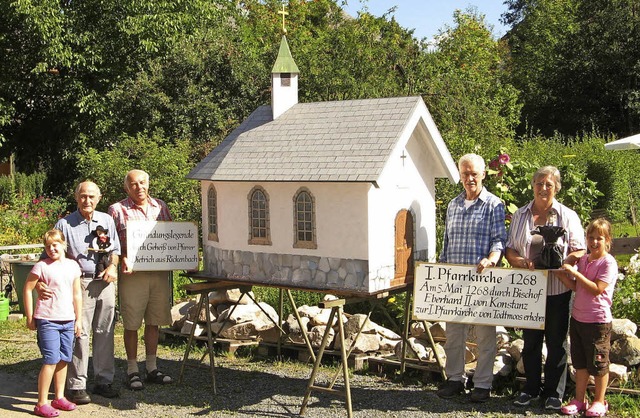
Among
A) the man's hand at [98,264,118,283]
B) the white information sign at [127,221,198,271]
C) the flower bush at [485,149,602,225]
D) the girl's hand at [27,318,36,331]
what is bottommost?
the girl's hand at [27,318,36,331]

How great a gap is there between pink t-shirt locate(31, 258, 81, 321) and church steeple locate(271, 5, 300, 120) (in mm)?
2949

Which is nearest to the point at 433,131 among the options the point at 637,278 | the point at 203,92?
the point at 637,278

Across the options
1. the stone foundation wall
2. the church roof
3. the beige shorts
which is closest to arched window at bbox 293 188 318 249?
the stone foundation wall

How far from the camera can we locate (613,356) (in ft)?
25.5

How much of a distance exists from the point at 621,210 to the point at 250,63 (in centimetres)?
1089

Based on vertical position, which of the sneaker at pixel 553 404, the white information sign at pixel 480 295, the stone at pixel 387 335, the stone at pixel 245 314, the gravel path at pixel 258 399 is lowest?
the gravel path at pixel 258 399

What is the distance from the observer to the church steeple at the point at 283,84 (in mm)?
8789

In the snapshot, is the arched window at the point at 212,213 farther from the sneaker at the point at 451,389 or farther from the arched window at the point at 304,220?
the sneaker at the point at 451,389

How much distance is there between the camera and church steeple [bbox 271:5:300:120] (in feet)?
28.8

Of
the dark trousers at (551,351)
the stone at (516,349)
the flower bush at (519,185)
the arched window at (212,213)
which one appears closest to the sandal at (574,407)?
the dark trousers at (551,351)

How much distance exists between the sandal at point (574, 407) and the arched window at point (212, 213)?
4.01m

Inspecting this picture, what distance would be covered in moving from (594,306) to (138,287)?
183 inches

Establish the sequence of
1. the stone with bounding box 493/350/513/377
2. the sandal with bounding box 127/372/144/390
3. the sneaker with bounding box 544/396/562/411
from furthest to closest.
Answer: the sandal with bounding box 127/372/144/390, the stone with bounding box 493/350/513/377, the sneaker with bounding box 544/396/562/411

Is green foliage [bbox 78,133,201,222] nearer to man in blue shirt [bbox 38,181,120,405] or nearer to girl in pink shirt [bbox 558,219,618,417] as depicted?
man in blue shirt [bbox 38,181,120,405]
